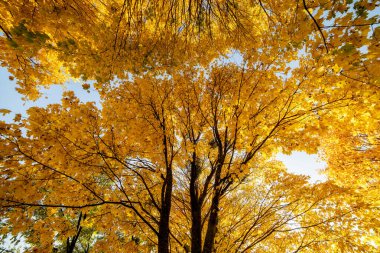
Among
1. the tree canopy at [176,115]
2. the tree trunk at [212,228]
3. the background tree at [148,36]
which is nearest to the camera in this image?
the background tree at [148,36]

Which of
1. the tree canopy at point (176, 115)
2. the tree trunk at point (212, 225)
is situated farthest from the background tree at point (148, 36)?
the tree trunk at point (212, 225)

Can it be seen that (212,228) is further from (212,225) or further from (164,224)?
(164,224)

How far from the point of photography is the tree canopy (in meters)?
2.66

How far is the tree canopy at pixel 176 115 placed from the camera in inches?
105

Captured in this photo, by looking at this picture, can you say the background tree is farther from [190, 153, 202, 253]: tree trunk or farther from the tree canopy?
[190, 153, 202, 253]: tree trunk

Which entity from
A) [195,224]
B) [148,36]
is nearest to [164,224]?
[195,224]

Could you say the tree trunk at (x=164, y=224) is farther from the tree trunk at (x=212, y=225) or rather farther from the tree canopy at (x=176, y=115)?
the tree trunk at (x=212, y=225)

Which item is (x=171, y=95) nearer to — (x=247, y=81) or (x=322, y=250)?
(x=247, y=81)

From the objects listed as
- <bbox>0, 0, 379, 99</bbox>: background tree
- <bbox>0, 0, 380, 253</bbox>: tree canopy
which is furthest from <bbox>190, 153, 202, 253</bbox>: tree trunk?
<bbox>0, 0, 379, 99</bbox>: background tree

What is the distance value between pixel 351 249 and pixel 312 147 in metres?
2.62

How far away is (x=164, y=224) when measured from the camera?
378 centimetres

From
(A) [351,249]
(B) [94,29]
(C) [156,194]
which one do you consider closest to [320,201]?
(A) [351,249]

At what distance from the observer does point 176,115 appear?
17.1 feet

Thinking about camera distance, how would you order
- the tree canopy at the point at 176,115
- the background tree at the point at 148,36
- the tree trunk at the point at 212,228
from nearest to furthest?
the background tree at the point at 148,36 → the tree canopy at the point at 176,115 → the tree trunk at the point at 212,228
